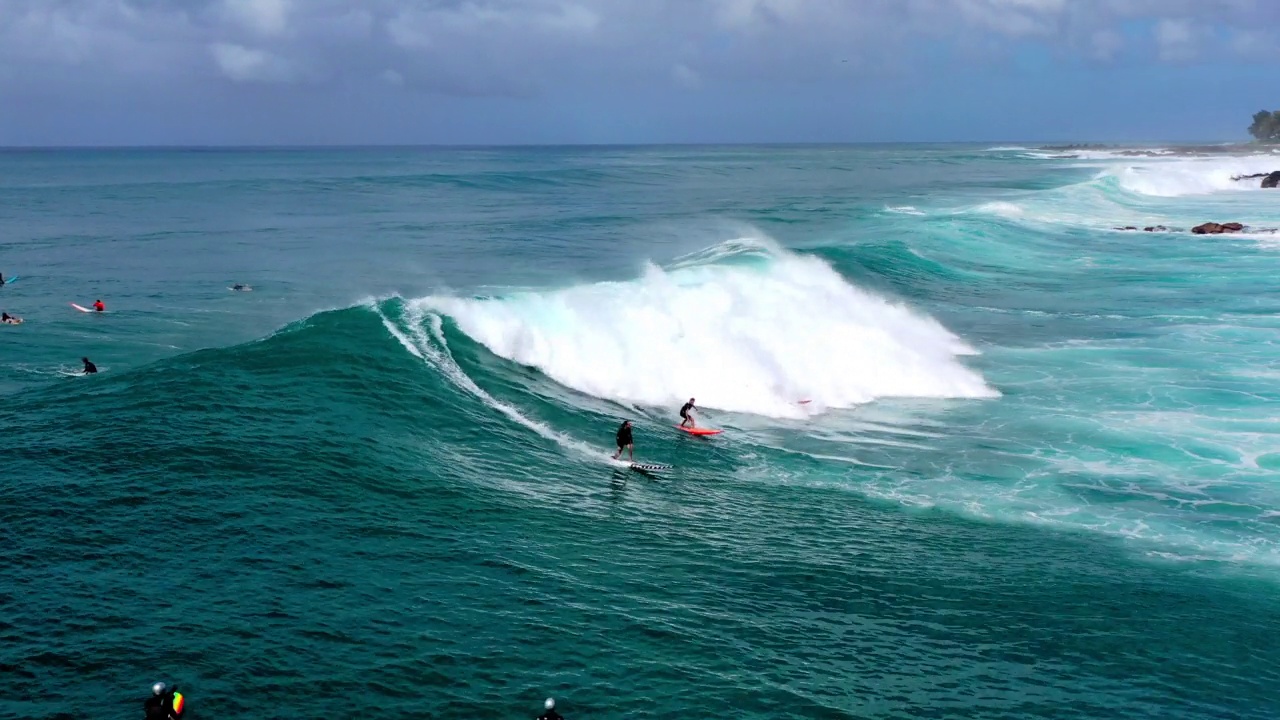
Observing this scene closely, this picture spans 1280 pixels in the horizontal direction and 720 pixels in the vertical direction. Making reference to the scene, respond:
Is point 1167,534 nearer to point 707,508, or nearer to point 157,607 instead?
point 707,508

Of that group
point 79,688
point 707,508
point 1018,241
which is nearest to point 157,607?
point 79,688

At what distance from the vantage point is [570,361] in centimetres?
3562

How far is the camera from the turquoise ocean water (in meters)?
16.1

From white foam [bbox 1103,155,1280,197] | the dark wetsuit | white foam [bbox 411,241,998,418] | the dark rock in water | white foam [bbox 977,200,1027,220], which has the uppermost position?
white foam [bbox 1103,155,1280,197]

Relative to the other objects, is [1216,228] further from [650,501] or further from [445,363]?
[650,501]

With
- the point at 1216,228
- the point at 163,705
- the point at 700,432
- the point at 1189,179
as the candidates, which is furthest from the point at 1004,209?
the point at 163,705

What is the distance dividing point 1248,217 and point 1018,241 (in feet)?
88.5

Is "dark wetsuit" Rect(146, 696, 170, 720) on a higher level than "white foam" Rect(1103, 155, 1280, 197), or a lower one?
lower

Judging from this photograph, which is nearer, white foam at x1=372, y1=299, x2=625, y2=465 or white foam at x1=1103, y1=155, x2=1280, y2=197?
white foam at x1=372, y1=299, x2=625, y2=465

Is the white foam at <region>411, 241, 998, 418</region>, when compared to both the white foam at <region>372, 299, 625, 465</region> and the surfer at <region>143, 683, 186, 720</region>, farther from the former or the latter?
the surfer at <region>143, 683, 186, 720</region>

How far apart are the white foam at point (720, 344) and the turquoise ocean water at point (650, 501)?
7.2 inches

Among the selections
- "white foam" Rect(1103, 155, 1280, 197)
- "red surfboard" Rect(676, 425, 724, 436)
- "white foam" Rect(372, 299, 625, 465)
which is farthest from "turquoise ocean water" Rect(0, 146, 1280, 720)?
"white foam" Rect(1103, 155, 1280, 197)

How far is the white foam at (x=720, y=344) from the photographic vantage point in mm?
34812

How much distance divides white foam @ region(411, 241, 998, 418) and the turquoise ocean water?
182mm
